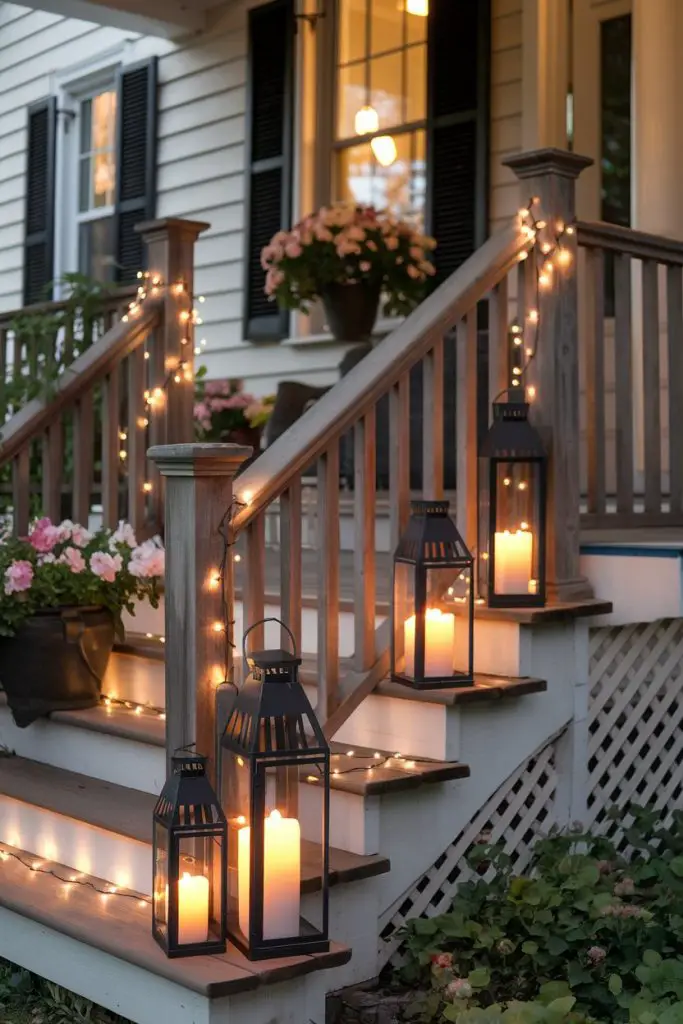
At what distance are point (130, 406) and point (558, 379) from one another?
1.49m

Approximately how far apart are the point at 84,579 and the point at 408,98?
10.9ft

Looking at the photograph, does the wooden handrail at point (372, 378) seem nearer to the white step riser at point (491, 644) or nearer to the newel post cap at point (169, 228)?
the white step riser at point (491, 644)

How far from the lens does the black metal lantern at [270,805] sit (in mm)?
2371

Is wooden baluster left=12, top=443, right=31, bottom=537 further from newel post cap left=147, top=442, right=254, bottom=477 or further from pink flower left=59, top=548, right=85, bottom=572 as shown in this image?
newel post cap left=147, top=442, right=254, bottom=477

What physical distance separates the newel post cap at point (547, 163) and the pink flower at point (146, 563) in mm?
1402

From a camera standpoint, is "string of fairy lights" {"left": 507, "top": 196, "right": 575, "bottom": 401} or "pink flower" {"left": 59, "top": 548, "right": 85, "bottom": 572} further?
"pink flower" {"left": 59, "top": 548, "right": 85, "bottom": 572}

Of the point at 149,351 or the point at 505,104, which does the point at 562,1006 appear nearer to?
the point at 149,351

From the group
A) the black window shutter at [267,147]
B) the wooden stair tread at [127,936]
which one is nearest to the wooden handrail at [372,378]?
the wooden stair tread at [127,936]

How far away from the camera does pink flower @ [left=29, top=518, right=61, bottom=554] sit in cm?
371

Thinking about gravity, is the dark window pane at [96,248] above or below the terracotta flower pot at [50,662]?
above

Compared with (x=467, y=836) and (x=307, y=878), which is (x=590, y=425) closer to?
(x=467, y=836)

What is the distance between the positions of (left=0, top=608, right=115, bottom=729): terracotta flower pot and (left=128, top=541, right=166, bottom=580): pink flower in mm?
148

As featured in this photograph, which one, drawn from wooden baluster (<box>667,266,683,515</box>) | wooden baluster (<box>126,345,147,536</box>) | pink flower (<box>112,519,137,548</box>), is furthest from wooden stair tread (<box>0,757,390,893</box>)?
wooden baluster (<box>667,266,683,515</box>)

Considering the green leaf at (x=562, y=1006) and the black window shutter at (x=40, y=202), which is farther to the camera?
the black window shutter at (x=40, y=202)
